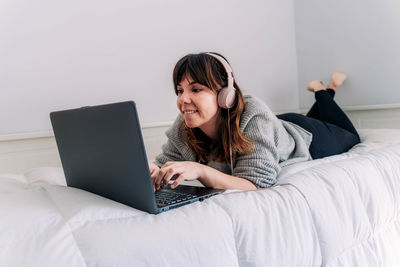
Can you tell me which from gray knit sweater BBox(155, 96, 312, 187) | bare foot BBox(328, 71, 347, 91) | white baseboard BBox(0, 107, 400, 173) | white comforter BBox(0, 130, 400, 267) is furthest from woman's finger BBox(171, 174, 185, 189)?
bare foot BBox(328, 71, 347, 91)

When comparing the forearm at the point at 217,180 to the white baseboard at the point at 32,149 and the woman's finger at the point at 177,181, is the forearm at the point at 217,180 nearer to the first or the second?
the woman's finger at the point at 177,181

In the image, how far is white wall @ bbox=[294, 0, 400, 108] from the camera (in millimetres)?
1858

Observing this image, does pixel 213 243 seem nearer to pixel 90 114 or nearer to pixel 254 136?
pixel 90 114

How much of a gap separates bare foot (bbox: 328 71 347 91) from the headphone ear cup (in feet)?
3.74

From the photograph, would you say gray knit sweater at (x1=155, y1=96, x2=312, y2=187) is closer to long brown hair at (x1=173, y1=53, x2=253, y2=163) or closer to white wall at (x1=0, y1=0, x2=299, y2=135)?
long brown hair at (x1=173, y1=53, x2=253, y2=163)

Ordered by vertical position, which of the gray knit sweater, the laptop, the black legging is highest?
the laptop

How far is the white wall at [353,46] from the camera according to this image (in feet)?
6.10

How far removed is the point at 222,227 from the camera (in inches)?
24.1

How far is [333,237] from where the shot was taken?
775 millimetres

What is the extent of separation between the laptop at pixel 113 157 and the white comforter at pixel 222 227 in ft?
0.10

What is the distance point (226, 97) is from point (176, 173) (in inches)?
12.9

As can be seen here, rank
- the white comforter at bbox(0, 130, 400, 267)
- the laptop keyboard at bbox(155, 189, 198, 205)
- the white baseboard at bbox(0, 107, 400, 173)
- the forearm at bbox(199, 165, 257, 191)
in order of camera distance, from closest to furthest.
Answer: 1. the white comforter at bbox(0, 130, 400, 267)
2. the laptop keyboard at bbox(155, 189, 198, 205)
3. the forearm at bbox(199, 165, 257, 191)
4. the white baseboard at bbox(0, 107, 400, 173)

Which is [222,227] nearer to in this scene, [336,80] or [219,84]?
[219,84]

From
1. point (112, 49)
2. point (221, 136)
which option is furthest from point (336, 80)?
point (112, 49)
